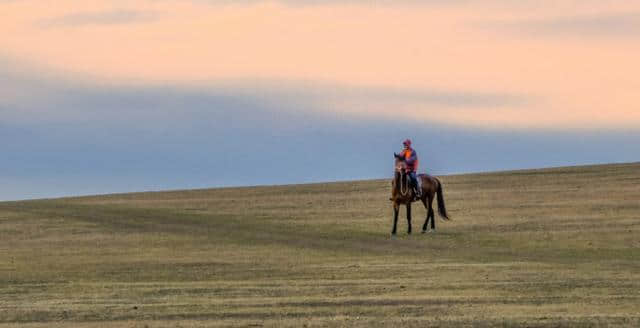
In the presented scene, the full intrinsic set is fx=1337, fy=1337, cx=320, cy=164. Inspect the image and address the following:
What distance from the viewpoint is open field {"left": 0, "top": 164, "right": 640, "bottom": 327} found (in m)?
24.6

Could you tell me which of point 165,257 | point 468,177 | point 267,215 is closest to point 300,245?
point 165,257

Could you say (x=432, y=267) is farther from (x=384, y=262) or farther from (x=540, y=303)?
(x=540, y=303)

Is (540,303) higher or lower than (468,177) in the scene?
lower

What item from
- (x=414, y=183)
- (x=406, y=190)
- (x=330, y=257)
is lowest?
(x=330, y=257)

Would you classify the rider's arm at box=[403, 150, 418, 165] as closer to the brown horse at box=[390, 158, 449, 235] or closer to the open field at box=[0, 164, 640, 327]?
the brown horse at box=[390, 158, 449, 235]

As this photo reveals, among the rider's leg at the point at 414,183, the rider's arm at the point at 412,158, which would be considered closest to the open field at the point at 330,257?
the rider's leg at the point at 414,183

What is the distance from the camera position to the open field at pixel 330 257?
24625 mm

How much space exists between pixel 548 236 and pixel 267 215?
58.3 feet

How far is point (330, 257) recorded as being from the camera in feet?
135

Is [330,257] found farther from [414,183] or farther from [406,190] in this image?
[414,183]

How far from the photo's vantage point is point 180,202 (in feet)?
239

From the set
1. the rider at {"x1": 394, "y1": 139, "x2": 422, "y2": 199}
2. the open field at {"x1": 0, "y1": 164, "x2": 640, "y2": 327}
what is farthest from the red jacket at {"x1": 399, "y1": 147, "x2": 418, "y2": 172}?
the open field at {"x1": 0, "y1": 164, "x2": 640, "y2": 327}

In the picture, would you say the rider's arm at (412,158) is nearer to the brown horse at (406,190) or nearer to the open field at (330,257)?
the brown horse at (406,190)

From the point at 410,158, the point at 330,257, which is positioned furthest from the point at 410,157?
the point at 330,257
